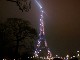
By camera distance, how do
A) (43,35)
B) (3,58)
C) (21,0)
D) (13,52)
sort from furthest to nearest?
1. (43,35)
2. (13,52)
3. (3,58)
4. (21,0)

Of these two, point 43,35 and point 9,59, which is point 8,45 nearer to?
point 9,59

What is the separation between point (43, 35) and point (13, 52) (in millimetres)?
29147

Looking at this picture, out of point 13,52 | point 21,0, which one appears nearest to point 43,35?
point 13,52

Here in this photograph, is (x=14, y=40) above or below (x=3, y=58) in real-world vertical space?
above

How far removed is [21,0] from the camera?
500 centimetres

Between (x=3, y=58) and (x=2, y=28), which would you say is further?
(x=2, y=28)

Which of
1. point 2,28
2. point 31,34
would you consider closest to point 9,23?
point 2,28

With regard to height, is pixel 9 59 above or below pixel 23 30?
below

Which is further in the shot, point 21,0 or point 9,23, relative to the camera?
point 9,23

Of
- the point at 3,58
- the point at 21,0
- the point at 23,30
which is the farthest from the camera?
the point at 23,30

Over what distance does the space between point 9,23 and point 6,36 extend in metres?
1.58

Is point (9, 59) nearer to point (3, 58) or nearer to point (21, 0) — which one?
point (3, 58)

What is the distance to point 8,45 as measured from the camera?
31.0m

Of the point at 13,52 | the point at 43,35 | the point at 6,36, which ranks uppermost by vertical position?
the point at 43,35
